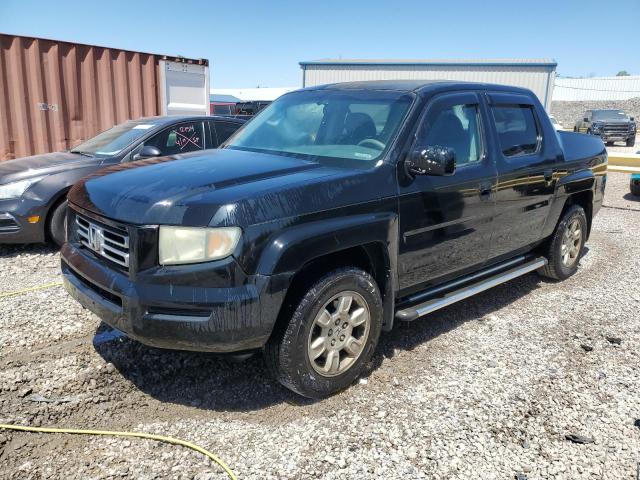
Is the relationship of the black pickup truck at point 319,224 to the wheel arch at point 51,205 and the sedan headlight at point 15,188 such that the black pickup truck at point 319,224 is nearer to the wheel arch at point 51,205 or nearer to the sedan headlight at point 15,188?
the wheel arch at point 51,205

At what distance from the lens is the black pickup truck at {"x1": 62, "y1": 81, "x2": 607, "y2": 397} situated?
2.69 meters

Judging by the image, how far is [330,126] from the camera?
12.7 ft

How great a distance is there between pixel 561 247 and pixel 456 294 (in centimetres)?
206

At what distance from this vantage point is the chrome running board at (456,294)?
357 cm

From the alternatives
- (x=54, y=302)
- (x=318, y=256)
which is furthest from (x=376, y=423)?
(x=54, y=302)

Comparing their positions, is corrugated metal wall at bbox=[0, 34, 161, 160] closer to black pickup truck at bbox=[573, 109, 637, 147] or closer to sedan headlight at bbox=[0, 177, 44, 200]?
sedan headlight at bbox=[0, 177, 44, 200]

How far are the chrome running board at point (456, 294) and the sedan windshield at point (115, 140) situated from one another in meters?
4.29

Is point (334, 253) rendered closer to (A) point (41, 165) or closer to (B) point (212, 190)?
(B) point (212, 190)

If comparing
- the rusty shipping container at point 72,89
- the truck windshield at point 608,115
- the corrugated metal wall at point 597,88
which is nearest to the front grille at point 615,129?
the truck windshield at point 608,115

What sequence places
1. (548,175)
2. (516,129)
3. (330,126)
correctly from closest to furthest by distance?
(330,126) < (516,129) < (548,175)

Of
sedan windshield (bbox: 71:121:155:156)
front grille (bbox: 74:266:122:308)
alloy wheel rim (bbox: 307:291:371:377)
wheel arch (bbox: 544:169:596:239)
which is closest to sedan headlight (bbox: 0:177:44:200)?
sedan windshield (bbox: 71:121:155:156)

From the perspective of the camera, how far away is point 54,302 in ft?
15.0

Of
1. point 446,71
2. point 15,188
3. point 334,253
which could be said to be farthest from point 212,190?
point 446,71

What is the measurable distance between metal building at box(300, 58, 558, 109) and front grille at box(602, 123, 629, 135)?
2983 mm
